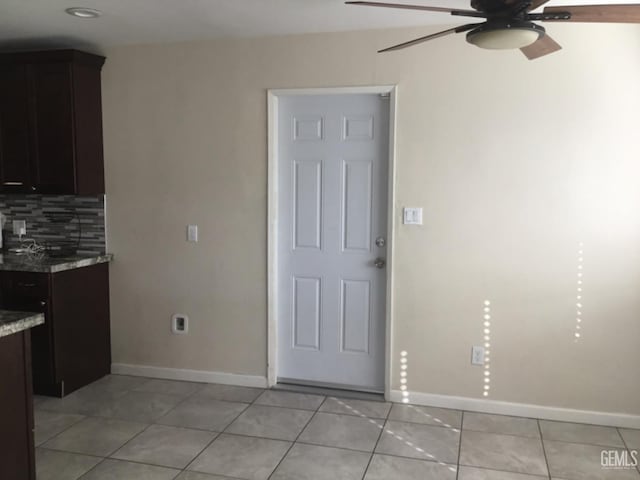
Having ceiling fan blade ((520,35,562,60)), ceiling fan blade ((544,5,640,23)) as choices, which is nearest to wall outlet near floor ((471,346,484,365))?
ceiling fan blade ((520,35,562,60))

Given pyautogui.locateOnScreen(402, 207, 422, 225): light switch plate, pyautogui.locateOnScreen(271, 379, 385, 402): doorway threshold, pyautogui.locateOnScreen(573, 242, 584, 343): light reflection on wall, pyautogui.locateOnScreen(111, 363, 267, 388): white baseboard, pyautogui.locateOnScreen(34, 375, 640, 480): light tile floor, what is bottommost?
pyautogui.locateOnScreen(34, 375, 640, 480): light tile floor

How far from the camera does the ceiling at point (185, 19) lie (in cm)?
308

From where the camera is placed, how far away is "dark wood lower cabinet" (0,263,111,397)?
12.2 feet

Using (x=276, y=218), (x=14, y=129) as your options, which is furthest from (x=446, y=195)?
(x=14, y=129)

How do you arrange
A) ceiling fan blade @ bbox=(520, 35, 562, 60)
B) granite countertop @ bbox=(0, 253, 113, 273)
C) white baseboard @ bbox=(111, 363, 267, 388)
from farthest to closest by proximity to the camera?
white baseboard @ bbox=(111, 363, 267, 388)
granite countertop @ bbox=(0, 253, 113, 273)
ceiling fan blade @ bbox=(520, 35, 562, 60)

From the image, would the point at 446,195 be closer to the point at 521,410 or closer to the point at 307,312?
the point at 307,312

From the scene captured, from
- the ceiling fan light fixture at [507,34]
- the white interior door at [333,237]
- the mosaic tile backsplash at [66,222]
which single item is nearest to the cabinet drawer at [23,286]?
the mosaic tile backsplash at [66,222]

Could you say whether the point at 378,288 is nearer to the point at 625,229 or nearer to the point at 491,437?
the point at 491,437

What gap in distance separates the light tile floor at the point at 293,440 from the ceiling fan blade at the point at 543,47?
205cm

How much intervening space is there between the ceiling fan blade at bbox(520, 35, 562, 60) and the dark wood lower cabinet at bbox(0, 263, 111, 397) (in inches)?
123

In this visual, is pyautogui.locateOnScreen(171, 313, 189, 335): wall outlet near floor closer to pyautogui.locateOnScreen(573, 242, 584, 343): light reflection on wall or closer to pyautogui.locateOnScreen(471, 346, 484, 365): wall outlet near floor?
pyautogui.locateOnScreen(471, 346, 484, 365): wall outlet near floor

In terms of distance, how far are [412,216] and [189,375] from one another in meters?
2.00

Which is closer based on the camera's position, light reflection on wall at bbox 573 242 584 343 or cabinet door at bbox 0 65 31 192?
light reflection on wall at bbox 573 242 584 343

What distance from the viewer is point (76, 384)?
12.9ft
